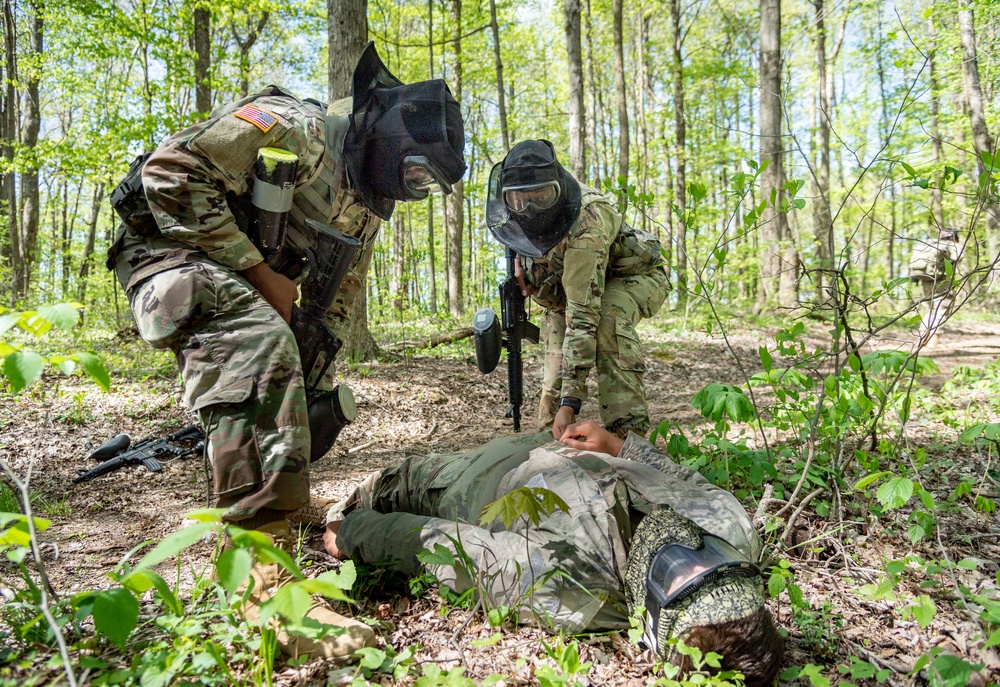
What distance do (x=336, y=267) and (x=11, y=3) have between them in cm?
1019

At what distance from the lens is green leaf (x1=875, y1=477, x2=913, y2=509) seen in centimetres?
185

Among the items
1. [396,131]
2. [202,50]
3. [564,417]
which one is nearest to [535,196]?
[396,131]

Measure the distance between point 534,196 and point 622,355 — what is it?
49.8 inches

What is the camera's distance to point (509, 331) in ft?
15.5

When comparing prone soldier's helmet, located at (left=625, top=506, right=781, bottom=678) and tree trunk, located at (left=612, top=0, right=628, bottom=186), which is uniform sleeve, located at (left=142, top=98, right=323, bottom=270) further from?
tree trunk, located at (left=612, top=0, right=628, bottom=186)

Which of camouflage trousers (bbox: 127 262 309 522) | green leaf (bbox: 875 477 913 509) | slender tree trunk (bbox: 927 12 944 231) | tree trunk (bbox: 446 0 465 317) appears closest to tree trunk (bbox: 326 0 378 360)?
camouflage trousers (bbox: 127 262 309 522)

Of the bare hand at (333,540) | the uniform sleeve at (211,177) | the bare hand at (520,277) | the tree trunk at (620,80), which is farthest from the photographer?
the tree trunk at (620,80)

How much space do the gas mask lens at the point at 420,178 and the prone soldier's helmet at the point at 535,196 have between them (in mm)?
970

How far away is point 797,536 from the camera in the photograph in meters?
2.70

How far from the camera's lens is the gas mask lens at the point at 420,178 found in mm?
2811

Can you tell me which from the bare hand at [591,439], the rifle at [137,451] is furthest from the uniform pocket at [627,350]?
the rifle at [137,451]

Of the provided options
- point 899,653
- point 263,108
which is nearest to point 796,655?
point 899,653

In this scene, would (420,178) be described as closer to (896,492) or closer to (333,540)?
(333,540)

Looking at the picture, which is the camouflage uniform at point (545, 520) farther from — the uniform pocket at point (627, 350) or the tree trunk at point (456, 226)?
the tree trunk at point (456, 226)
